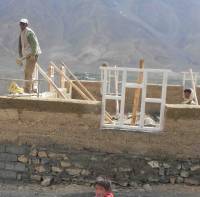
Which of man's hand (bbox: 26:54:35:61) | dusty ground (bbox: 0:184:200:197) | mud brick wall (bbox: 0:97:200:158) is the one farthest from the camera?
man's hand (bbox: 26:54:35:61)

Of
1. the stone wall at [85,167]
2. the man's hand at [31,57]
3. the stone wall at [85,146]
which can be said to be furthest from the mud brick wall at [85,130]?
the man's hand at [31,57]

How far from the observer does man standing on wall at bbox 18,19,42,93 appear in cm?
1091

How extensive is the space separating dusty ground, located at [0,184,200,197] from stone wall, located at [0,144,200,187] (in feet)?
0.54

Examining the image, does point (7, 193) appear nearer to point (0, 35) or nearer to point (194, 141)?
point (194, 141)

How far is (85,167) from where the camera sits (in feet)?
32.2

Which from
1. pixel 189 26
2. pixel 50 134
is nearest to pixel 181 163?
pixel 50 134

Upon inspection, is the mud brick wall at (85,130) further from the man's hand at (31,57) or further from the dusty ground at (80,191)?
the man's hand at (31,57)

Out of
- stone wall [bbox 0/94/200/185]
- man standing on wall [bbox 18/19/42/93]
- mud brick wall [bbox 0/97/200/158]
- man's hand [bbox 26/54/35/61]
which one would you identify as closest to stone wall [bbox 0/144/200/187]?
stone wall [bbox 0/94/200/185]

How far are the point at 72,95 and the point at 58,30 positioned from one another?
74110 millimetres

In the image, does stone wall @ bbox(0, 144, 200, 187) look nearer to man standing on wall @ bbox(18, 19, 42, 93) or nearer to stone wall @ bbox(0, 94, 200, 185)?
stone wall @ bbox(0, 94, 200, 185)

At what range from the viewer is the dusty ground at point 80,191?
30.7 ft

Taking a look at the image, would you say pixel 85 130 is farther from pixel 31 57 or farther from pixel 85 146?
pixel 31 57

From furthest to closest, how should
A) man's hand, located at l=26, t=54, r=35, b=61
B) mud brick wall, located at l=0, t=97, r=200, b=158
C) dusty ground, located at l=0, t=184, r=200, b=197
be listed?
man's hand, located at l=26, t=54, r=35, b=61
mud brick wall, located at l=0, t=97, r=200, b=158
dusty ground, located at l=0, t=184, r=200, b=197

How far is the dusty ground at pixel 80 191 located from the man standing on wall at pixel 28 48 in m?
2.55
